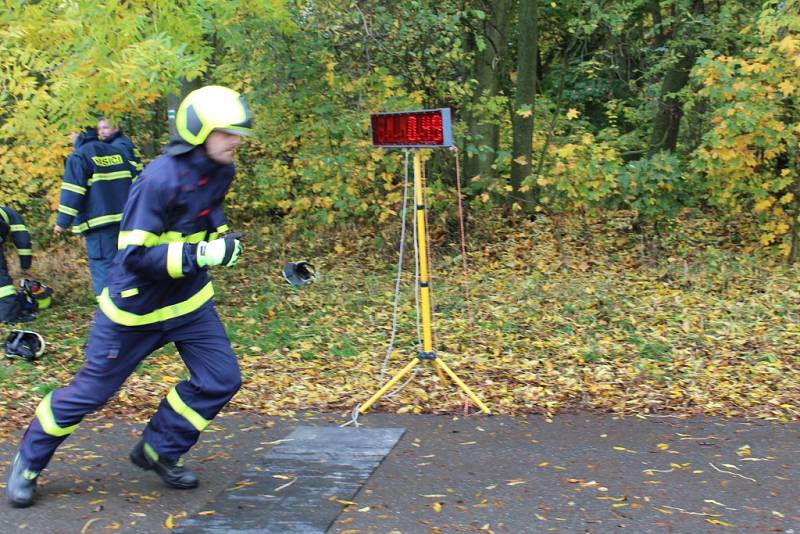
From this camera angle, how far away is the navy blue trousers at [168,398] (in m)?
4.37

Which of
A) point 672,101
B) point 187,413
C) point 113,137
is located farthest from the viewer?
point 672,101

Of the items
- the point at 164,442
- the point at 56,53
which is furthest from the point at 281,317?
the point at 164,442

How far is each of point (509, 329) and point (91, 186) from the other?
4.03 meters

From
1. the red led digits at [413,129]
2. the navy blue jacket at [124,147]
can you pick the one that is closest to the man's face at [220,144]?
the red led digits at [413,129]

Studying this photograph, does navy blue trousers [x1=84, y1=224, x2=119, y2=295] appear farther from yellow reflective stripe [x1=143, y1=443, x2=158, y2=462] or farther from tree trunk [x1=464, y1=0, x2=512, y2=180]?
tree trunk [x1=464, y1=0, x2=512, y2=180]

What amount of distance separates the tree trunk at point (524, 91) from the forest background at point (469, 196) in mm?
30

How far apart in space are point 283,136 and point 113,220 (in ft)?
9.78

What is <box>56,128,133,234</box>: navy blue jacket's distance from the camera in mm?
7715

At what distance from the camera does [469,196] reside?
36.6ft

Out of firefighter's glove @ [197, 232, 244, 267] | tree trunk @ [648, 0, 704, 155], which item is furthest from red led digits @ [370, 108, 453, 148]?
tree trunk @ [648, 0, 704, 155]

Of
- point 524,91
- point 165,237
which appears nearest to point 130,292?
point 165,237

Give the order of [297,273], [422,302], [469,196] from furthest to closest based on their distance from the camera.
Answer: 1. [469,196]
2. [297,273]
3. [422,302]

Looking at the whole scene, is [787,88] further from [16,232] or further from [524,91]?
[16,232]

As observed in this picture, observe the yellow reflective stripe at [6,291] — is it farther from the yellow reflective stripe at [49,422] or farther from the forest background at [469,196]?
the yellow reflective stripe at [49,422]
